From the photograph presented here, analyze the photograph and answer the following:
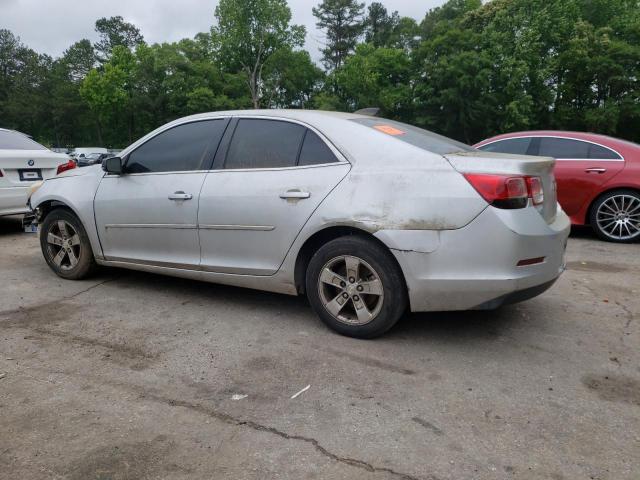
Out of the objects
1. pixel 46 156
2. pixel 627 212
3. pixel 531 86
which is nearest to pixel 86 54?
pixel 531 86

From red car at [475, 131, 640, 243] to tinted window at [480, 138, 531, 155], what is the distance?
33 cm

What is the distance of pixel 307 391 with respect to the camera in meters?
2.70

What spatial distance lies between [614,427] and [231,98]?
5391cm

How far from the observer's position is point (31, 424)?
2.39 meters

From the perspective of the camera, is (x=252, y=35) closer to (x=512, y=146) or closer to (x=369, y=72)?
(x=369, y=72)

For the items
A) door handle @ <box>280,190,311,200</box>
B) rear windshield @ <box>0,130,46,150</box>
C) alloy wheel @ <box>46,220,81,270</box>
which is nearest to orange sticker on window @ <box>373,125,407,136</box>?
door handle @ <box>280,190,311,200</box>

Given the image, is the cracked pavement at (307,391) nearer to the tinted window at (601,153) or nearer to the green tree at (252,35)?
the tinted window at (601,153)

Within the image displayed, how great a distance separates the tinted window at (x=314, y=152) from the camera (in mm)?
3439

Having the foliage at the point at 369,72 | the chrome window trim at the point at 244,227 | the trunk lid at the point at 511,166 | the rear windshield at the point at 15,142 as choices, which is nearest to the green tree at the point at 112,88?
the foliage at the point at 369,72

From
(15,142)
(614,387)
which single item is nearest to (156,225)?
(614,387)

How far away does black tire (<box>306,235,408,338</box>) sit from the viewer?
124 inches

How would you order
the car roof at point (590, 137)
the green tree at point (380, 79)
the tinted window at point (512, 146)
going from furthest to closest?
the green tree at point (380, 79)
the tinted window at point (512, 146)
the car roof at point (590, 137)

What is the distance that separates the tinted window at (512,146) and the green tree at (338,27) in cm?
5776

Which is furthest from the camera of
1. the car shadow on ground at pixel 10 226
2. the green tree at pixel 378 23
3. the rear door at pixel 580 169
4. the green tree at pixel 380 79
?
the green tree at pixel 378 23
